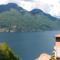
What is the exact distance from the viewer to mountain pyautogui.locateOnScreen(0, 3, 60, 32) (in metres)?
60.0

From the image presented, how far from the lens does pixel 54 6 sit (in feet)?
224

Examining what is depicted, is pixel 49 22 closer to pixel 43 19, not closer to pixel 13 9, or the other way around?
pixel 43 19

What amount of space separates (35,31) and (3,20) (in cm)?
659

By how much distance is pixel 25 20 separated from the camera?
67250mm

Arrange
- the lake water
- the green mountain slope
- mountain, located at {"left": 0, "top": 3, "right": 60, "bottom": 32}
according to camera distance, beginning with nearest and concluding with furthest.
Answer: the lake water → the green mountain slope → mountain, located at {"left": 0, "top": 3, "right": 60, "bottom": 32}

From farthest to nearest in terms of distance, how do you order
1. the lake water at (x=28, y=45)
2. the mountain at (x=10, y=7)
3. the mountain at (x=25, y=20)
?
1. the mountain at (x=10, y=7)
2. the mountain at (x=25, y=20)
3. the lake water at (x=28, y=45)

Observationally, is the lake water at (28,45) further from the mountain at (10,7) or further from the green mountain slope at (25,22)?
the mountain at (10,7)

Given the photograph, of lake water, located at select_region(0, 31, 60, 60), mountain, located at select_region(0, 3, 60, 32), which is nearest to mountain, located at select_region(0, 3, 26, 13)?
mountain, located at select_region(0, 3, 60, 32)

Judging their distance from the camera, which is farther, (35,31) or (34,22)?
(34,22)

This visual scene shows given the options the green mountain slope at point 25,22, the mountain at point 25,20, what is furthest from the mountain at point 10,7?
the green mountain slope at point 25,22

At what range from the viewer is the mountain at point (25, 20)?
60006 millimetres

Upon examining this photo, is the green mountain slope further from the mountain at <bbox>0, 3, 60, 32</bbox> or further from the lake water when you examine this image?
the lake water

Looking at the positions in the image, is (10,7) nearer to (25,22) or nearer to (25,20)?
(25,20)

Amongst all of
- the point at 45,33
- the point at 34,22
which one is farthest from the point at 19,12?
the point at 45,33
